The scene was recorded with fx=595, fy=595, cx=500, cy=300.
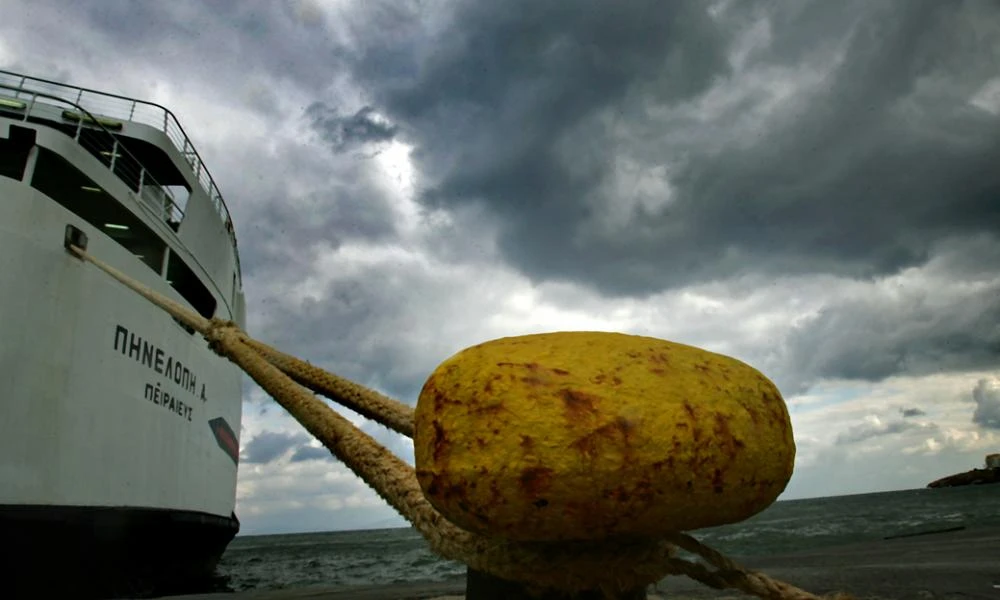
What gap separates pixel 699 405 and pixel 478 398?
0.39 meters

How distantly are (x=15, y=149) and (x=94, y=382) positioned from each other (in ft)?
10.6

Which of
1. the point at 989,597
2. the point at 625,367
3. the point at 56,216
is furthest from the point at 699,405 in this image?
the point at 56,216

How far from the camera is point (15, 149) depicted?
7270 mm

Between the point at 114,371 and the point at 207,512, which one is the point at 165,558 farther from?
the point at 114,371

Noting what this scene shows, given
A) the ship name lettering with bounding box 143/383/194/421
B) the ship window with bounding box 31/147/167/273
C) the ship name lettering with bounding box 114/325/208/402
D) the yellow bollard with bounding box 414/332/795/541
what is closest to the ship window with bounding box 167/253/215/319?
the ship window with bounding box 31/147/167/273

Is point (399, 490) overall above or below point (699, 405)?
below

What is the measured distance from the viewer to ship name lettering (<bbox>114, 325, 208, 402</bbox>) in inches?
277

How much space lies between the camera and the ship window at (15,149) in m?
6.94

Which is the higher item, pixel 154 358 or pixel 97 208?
pixel 97 208

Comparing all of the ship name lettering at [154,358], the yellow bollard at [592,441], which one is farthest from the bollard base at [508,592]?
the ship name lettering at [154,358]

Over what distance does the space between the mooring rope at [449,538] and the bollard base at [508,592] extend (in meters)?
0.05

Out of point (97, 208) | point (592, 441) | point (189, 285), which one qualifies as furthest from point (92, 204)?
point (592, 441)

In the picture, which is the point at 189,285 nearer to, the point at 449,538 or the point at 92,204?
the point at 92,204

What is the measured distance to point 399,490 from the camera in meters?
1.66
